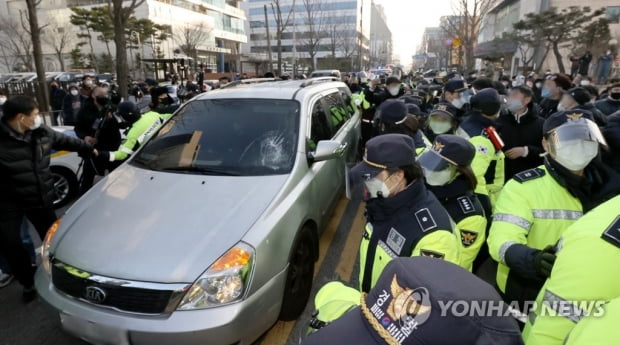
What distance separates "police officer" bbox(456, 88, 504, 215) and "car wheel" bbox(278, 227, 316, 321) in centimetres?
138

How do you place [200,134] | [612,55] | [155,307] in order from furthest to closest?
[612,55] → [200,134] → [155,307]

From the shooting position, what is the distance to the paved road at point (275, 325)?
273 centimetres

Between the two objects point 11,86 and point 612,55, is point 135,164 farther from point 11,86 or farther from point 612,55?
point 612,55

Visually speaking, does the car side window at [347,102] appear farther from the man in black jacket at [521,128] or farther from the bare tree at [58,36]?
the bare tree at [58,36]

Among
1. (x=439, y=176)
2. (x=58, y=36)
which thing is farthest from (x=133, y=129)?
(x=58, y=36)

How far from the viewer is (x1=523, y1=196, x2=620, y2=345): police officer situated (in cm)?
101

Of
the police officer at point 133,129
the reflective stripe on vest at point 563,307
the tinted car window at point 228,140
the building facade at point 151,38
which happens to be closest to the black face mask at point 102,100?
the police officer at point 133,129

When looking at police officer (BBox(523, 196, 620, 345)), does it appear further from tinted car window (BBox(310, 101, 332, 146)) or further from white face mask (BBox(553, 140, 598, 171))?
tinted car window (BBox(310, 101, 332, 146))

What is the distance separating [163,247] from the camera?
2174 mm

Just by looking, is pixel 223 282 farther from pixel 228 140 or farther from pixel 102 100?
pixel 102 100

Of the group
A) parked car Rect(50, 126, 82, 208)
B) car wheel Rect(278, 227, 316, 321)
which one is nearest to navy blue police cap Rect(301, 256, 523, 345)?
car wheel Rect(278, 227, 316, 321)

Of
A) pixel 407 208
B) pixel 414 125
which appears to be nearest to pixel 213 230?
pixel 407 208

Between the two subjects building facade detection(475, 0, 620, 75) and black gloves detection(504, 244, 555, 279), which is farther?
building facade detection(475, 0, 620, 75)

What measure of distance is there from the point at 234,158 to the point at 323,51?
84228 mm
